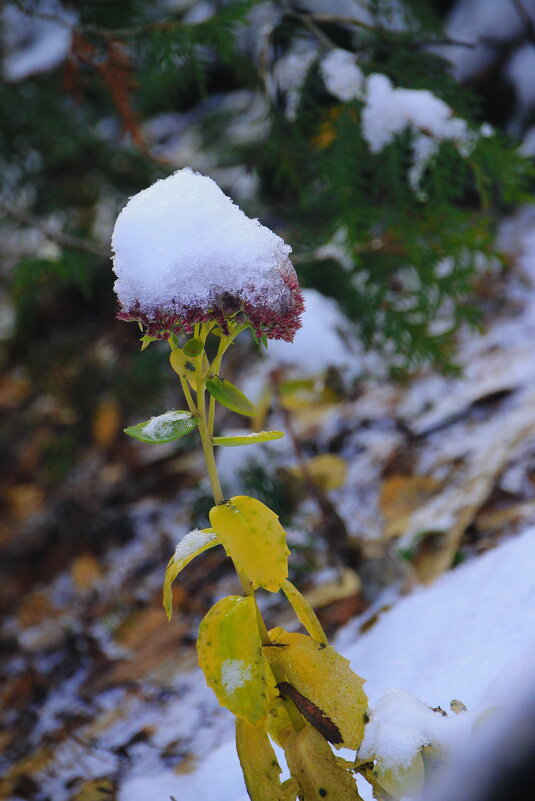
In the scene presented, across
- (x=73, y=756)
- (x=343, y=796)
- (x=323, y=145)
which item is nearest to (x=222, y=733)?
(x=73, y=756)

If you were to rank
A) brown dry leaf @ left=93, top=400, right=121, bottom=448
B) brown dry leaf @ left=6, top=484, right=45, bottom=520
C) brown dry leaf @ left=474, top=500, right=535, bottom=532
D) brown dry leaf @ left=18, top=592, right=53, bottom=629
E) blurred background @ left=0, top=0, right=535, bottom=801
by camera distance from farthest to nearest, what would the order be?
brown dry leaf @ left=93, top=400, right=121, bottom=448 → brown dry leaf @ left=6, top=484, right=45, bottom=520 → brown dry leaf @ left=18, top=592, right=53, bottom=629 → blurred background @ left=0, top=0, right=535, bottom=801 → brown dry leaf @ left=474, top=500, right=535, bottom=532

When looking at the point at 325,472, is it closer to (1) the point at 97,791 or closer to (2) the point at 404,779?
(1) the point at 97,791

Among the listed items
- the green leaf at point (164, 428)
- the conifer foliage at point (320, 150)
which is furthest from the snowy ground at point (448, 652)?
the conifer foliage at point (320, 150)

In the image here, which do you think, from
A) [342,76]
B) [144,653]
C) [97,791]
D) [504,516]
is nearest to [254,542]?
[97,791]

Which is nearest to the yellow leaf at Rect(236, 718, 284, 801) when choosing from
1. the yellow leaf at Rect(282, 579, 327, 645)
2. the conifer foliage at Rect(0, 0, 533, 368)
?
the yellow leaf at Rect(282, 579, 327, 645)

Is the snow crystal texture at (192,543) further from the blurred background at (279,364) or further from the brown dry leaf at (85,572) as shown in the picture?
the brown dry leaf at (85,572)

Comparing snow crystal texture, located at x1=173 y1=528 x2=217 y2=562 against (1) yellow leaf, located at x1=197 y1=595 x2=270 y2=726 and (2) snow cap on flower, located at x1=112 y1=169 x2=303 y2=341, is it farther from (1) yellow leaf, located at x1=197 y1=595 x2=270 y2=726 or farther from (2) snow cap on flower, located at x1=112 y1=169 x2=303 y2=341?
(2) snow cap on flower, located at x1=112 y1=169 x2=303 y2=341
